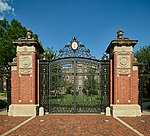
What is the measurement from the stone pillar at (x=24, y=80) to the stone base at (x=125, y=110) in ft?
13.3

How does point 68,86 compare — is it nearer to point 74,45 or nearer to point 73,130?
point 74,45

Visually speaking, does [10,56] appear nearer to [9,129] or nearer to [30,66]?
[30,66]

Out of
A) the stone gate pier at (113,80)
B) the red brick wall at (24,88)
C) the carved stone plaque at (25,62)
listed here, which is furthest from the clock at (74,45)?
the carved stone plaque at (25,62)

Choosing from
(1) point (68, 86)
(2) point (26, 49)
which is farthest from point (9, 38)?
(1) point (68, 86)

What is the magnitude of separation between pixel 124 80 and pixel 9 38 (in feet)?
51.4

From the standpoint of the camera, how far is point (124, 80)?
8.31 m

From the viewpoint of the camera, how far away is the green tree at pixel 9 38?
18.7 meters

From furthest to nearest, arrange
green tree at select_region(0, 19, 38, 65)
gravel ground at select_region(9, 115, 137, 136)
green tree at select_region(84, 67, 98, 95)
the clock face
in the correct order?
green tree at select_region(0, 19, 38, 65) → green tree at select_region(84, 67, 98, 95) → the clock face → gravel ground at select_region(9, 115, 137, 136)

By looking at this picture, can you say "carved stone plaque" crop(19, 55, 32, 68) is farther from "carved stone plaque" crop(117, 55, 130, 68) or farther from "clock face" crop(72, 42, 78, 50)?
"carved stone plaque" crop(117, 55, 130, 68)

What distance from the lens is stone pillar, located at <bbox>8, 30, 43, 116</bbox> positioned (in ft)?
26.9

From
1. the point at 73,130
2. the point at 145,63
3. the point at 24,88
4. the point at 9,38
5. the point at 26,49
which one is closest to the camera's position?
the point at 73,130

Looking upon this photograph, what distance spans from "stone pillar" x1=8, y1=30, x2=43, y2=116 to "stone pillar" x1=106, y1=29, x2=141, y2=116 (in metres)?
4.15

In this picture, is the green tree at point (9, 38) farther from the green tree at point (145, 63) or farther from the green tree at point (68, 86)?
the green tree at point (145, 63)

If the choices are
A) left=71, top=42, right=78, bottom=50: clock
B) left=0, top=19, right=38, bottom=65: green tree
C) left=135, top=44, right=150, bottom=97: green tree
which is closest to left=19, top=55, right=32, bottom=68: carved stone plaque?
left=71, top=42, right=78, bottom=50: clock
